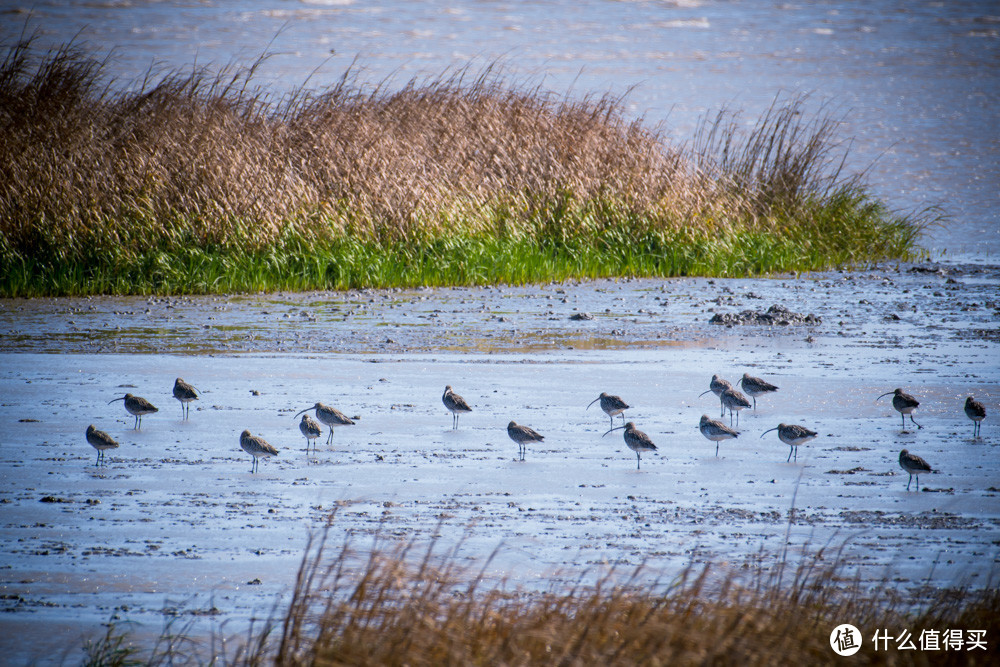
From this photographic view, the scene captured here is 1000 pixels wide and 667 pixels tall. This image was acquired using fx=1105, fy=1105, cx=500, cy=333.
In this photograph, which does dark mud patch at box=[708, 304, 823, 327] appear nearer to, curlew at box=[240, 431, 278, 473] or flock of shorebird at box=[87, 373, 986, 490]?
flock of shorebird at box=[87, 373, 986, 490]

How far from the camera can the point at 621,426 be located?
961 centimetres

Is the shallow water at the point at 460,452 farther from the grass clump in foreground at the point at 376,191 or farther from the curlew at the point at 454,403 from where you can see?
the grass clump in foreground at the point at 376,191

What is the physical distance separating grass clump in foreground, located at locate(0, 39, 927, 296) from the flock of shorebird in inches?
309

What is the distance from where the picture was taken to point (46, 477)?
805 centimetres

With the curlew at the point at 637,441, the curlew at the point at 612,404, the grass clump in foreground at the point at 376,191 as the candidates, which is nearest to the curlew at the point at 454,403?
the curlew at the point at 612,404

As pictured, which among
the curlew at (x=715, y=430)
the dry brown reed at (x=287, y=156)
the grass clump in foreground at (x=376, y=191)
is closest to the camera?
the curlew at (x=715, y=430)

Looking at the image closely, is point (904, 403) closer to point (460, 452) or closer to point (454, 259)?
point (460, 452)

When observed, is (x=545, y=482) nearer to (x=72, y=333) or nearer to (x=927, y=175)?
(x=72, y=333)

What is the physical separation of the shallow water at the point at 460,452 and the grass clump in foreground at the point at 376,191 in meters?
1.82

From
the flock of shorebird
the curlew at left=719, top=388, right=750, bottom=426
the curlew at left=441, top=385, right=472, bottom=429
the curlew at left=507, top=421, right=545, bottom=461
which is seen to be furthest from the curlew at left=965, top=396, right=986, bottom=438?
the curlew at left=441, top=385, right=472, bottom=429

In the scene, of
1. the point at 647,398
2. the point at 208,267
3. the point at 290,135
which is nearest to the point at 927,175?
the point at 290,135

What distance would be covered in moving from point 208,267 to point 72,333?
12.5 ft

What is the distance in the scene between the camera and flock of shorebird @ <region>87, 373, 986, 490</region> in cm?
817

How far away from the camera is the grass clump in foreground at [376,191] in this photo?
58.4ft
